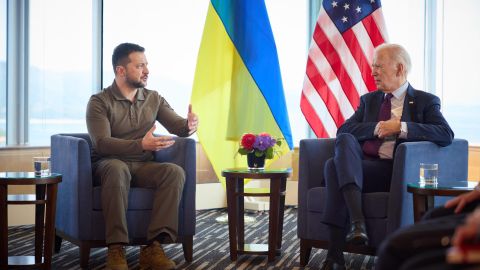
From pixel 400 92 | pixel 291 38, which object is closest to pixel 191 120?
pixel 400 92

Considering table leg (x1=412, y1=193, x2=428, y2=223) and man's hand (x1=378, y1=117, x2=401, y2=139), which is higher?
man's hand (x1=378, y1=117, x2=401, y2=139)

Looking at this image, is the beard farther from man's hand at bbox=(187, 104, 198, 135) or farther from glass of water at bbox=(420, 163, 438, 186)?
glass of water at bbox=(420, 163, 438, 186)

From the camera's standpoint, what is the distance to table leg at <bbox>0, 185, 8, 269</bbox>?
3.63 metres

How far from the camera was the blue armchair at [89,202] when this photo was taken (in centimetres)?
391

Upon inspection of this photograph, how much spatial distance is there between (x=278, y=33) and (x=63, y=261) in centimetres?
338

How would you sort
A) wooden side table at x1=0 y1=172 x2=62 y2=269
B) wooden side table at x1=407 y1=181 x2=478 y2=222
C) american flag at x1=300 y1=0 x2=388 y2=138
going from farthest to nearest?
american flag at x1=300 y1=0 x2=388 y2=138, wooden side table at x1=0 y1=172 x2=62 y2=269, wooden side table at x1=407 y1=181 x2=478 y2=222

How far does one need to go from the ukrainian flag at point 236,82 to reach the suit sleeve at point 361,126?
51.0 inches

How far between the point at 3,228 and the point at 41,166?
359 mm

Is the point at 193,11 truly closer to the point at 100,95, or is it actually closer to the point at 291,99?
the point at 291,99

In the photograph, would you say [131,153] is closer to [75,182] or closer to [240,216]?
[75,182]

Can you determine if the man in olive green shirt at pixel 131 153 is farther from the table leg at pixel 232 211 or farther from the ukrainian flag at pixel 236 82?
the ukrainian flag at pixel 236 82

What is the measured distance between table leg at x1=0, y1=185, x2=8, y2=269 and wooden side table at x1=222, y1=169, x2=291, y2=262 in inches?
48.4

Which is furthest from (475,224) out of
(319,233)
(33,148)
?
(33,148)

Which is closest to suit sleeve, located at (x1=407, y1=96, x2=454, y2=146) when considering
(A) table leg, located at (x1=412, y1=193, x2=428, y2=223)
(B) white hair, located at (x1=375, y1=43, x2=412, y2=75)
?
(B) white hair, located at (x1=375, y1=43, x2=412, y2=75)
